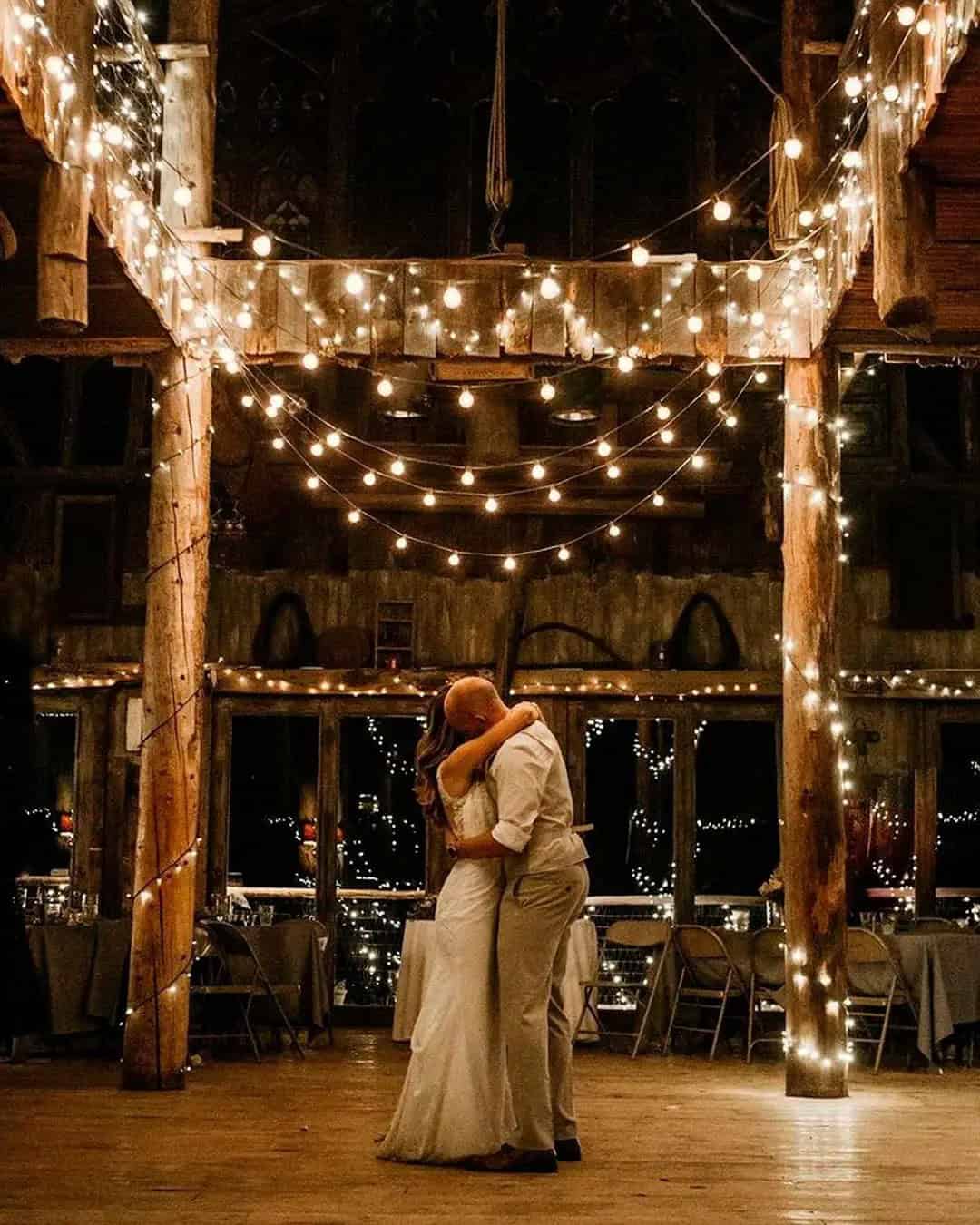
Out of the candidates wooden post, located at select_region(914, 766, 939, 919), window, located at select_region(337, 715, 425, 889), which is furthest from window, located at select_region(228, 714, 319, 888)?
wooden post, located at select_region(914, 766, 939, 919)

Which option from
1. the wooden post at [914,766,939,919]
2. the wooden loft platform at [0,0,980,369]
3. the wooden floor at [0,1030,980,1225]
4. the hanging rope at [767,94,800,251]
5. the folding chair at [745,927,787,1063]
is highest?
the hanging rope at [767,94,800,251]

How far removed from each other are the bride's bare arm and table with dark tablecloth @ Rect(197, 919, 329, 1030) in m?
4.83

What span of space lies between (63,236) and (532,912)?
9.14 ft

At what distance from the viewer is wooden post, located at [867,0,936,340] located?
5.86 m

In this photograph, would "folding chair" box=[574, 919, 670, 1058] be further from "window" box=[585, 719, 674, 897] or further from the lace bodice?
the lace bodice

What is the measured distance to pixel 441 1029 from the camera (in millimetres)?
5641

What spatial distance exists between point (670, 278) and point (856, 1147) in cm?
434

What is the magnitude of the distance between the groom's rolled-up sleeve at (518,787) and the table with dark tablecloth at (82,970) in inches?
194

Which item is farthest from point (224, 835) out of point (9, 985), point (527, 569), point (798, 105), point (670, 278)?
point (9, 985)

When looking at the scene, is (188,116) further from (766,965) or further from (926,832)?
(926,832)

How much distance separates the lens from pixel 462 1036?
5.60m

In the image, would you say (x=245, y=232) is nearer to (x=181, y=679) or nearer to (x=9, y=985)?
(x=181, y=679)

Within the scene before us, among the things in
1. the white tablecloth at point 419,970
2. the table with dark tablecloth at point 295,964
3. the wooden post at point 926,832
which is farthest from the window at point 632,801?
the table with dark tablecloth at point 295,964

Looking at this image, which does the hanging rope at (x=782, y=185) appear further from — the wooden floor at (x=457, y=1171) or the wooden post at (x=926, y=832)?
the wooden post at (x=926, y=832)
